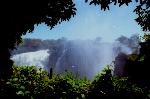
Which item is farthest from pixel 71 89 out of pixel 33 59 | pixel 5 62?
pixel 33 59

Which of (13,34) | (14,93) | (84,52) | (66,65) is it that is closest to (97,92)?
(14,93)

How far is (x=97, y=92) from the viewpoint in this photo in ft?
34.5

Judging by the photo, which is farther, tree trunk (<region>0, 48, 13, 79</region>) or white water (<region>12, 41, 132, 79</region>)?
white water (<region>12, 41, 132, 79</region>)

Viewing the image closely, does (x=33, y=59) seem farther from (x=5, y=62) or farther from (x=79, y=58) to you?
(x=5, y=62)

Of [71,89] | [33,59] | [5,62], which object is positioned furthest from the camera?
[33,59]

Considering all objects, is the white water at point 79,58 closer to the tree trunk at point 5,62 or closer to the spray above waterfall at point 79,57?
the spray above waterfall at point 79,57

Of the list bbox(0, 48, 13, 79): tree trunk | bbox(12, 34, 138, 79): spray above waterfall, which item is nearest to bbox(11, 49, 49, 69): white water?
bbox(12, 34, 138, 79): spray above waterfall

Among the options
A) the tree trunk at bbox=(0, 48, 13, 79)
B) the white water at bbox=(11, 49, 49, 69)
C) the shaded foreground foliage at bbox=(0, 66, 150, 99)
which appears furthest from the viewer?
the white water at bbox=(11, 49, 49, 69)

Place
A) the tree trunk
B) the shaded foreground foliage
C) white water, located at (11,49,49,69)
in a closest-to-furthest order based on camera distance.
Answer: the shaded foreground foliage, the tree trunk, white water, located at (11,49,49,69)

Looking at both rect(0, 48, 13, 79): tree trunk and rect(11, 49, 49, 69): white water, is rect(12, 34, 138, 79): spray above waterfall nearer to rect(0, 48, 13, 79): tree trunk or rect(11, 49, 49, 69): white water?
rect(11, 49, 49, 69): white water

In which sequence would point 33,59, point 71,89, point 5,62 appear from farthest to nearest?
point 33,59 → point 5,62 → point 71,89

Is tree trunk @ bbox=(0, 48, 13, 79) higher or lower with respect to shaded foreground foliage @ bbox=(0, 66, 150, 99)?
higher

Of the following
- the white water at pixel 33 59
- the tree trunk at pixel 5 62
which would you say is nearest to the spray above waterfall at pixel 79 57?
the white water at pixel 33 59

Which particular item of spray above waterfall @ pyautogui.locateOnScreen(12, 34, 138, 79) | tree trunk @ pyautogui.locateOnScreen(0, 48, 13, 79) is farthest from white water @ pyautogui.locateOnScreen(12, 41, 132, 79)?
tree trunk @ pyautogui.locateOnScreen(0, 48, 13, 79)
